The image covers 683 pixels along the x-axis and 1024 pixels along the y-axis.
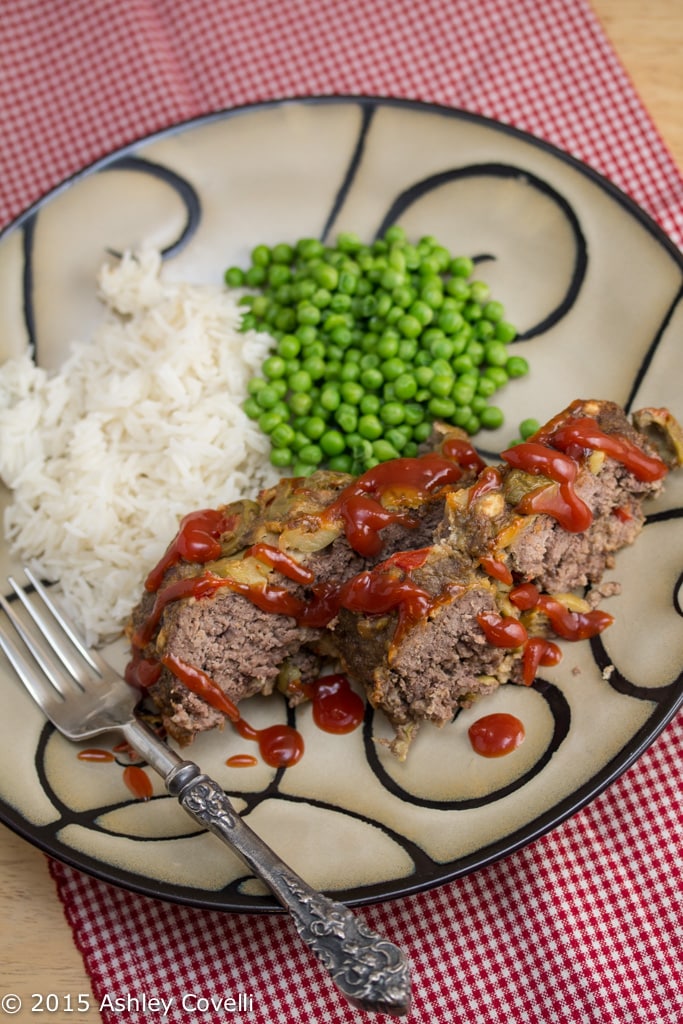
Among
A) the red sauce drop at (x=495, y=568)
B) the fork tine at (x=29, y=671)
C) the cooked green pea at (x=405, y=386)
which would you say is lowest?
the fork tine at (x=29, y=671)

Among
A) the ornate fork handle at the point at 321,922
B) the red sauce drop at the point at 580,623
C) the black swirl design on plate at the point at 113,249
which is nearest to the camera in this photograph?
the ornate fork handle at the point at 321,922

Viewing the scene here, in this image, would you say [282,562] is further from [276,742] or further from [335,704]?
[276,742]

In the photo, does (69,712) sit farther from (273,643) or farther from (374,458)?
(374,458)

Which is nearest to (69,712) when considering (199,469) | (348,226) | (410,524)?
(199,469)

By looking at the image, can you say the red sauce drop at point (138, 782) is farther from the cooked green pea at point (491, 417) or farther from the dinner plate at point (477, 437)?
the cooked green pea at point (491, 417)

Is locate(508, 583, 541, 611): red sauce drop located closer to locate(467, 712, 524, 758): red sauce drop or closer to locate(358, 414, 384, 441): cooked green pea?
locate(467, 712, 524, 758): red sauce drop

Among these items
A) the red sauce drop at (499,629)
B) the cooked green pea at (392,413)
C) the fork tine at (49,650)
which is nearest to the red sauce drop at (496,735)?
the red sauce drop at (499,629)

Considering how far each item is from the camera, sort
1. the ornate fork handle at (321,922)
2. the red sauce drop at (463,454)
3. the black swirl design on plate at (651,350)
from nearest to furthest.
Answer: the ornate fork handle at (321,922) → the red sauce drop at (463,454) → the black swirl design on plate at (651,350)
